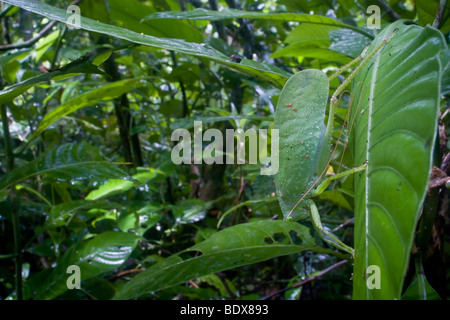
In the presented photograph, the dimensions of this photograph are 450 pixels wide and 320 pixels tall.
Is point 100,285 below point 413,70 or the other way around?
below

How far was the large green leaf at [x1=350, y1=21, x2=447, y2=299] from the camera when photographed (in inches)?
10.2

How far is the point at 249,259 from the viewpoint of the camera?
0.69 metres

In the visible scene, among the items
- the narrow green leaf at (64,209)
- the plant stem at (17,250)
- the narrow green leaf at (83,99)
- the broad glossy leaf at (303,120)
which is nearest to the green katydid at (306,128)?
the broad glossy leaf at (303,120)

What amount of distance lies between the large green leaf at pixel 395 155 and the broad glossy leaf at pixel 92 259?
2.38 feet

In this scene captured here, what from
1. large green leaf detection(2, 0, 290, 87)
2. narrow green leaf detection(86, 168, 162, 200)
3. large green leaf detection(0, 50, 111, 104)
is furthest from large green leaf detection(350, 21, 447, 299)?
narrow green leaf detection(86, 168, 162, 200)

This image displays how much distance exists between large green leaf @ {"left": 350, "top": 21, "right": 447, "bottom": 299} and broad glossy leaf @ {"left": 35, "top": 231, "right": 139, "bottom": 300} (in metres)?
0.73

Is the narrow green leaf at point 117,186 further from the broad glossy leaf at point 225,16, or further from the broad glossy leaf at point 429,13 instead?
the broad glossy leaf at point 429,13

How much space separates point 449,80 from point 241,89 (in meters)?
1.41

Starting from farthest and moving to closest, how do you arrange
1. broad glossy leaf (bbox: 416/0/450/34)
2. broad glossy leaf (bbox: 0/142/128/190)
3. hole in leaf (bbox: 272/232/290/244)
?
hole in leaf (bbox: 272/232/290/244), broad glossy leaf (bbox: 0/142/128/190), broad glossy leaf (bbox: 416/0/450/34)

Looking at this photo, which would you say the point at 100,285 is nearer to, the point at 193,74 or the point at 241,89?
the point at 193,74

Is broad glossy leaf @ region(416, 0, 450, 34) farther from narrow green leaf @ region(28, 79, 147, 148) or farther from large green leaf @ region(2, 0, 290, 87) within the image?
narrow green leaf @ region(28, 79, 147, 148)

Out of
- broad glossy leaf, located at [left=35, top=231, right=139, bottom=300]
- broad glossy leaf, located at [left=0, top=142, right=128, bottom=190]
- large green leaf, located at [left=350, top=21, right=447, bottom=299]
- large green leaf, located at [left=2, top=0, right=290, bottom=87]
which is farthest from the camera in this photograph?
broad glossy leaf, located at [left=35, top=231, right=139, bottom=300]

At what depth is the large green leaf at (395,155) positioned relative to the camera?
0.26m
